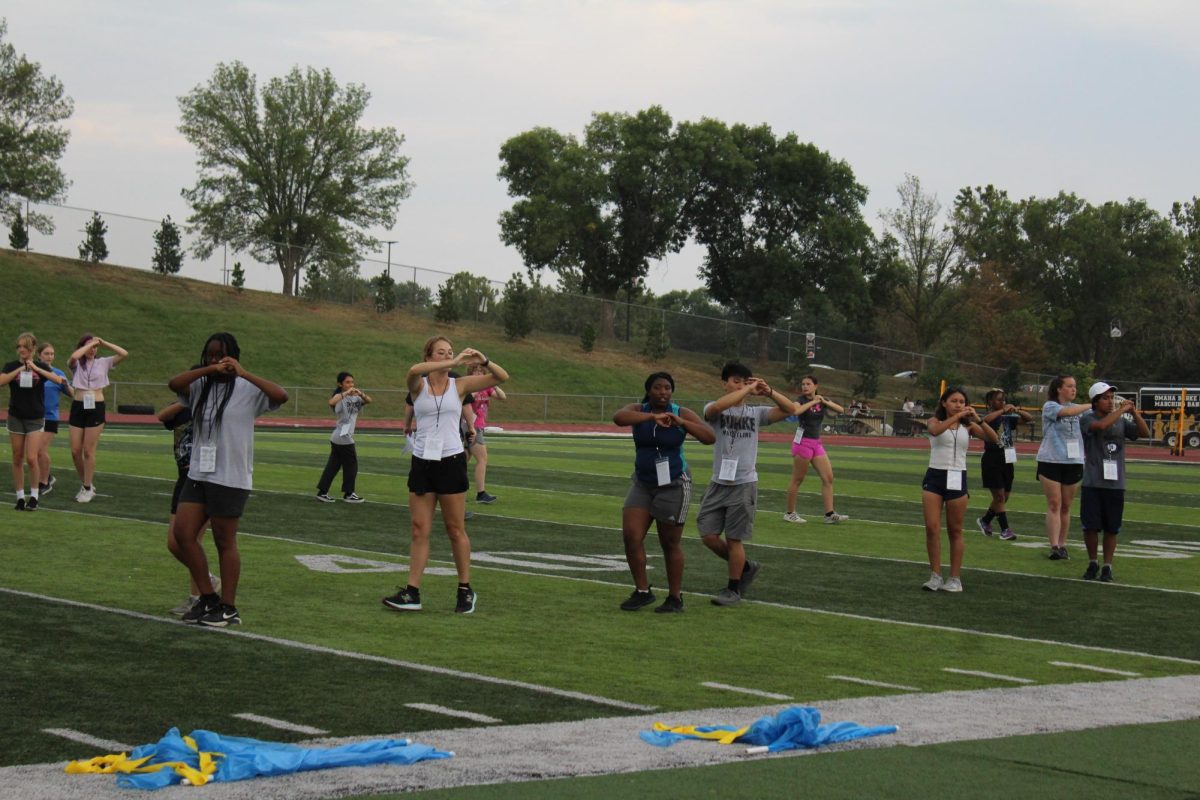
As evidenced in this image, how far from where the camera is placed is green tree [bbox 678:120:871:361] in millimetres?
88125

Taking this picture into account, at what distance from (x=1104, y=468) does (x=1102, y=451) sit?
0.16m

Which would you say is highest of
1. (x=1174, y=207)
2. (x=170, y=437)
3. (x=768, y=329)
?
(x=1174, y=207)

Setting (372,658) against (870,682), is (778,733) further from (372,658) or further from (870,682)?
(372,658)

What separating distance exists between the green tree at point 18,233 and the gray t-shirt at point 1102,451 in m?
55.7

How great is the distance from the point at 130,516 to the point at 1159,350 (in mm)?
85101

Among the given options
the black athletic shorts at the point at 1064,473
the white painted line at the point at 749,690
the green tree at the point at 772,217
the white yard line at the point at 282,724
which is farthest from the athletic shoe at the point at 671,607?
the green tree at the point at 772,217

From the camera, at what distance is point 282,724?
7.41 m

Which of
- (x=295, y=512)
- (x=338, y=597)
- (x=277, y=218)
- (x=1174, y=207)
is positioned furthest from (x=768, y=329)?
(x=338, y=597)

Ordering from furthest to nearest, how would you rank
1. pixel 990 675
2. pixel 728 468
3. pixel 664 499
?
pixel 728 468 < pixel 664 499 < pixel 990 675

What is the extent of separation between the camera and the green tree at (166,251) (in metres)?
66.0

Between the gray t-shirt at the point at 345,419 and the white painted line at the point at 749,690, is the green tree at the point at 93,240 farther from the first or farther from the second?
the white painted line at the point at 749,690

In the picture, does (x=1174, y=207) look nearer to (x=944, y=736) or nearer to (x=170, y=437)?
(x=170, y=437)

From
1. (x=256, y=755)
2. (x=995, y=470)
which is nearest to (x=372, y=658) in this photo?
(x=256, y=755)

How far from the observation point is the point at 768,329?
78312 millimetres
